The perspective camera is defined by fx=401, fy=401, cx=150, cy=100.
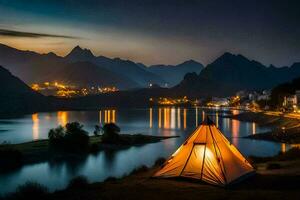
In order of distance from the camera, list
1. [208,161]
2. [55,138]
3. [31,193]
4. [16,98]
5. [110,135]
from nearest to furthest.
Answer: [31,193], [208,161], [55,138], [110,135], [16,98]

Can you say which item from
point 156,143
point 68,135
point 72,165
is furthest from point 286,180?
point 156,143

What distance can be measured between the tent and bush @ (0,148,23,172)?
2044 centimetres

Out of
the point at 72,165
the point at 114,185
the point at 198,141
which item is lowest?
the point at 72,165

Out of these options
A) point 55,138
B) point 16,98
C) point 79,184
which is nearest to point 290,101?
point 55,138

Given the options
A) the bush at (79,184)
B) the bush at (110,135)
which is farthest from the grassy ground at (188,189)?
the bush at (110,135)

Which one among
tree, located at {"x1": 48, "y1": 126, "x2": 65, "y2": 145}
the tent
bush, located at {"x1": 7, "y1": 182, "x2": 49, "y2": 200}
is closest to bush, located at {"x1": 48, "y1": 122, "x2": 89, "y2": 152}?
tree, located at {"x1": 48, "y1": 126, "x2": 65, "y2": 145}

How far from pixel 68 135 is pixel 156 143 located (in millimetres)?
12516

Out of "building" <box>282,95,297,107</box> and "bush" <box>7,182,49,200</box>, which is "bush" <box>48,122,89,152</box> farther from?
"building" <box>282,95,297,107</box>

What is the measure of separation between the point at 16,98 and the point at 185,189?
156158mm

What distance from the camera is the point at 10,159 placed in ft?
101

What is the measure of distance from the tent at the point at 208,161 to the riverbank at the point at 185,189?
0.83ft

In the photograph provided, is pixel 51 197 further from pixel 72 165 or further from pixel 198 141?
pixel 72 165

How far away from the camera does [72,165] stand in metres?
31.3

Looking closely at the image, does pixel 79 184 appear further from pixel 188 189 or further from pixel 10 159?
pixel 10 159
